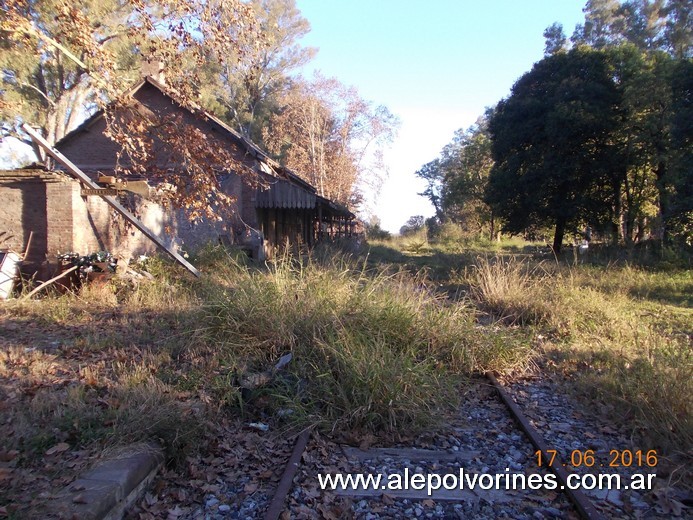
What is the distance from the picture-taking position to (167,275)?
441 inches

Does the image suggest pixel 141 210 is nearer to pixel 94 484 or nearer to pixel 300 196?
pixel 300 196

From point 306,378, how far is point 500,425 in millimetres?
2058

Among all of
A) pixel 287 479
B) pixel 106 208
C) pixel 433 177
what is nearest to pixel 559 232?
pixel 106 208

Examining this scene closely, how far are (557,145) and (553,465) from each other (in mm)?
18642

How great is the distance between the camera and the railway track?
3.53 metres

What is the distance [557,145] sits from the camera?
20.2 meters

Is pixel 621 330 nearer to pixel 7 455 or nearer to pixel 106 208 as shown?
pixel 7 455

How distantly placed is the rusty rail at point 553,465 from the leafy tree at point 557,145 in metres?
16.4

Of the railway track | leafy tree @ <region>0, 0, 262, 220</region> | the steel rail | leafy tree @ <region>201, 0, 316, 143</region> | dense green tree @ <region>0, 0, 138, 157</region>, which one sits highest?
leafy tree @ <region>201, 0, 316, 143</region>

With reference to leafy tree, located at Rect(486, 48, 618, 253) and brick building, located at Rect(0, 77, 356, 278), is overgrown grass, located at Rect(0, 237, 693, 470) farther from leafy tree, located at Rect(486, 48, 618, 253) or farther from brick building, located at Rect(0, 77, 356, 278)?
leafy tree, located at Rect(486, 48, 618, 253)

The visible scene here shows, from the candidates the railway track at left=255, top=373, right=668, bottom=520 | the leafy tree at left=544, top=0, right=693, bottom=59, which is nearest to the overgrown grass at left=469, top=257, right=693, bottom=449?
the railway track at left=255, top=373, right=668, bottom=520

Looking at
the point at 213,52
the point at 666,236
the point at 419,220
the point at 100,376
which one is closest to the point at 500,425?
the point at 100,376

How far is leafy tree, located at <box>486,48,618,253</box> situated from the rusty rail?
53.6ft

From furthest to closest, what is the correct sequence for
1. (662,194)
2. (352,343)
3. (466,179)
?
1. (466,179)
2. (662,194)
3. (352,343)
